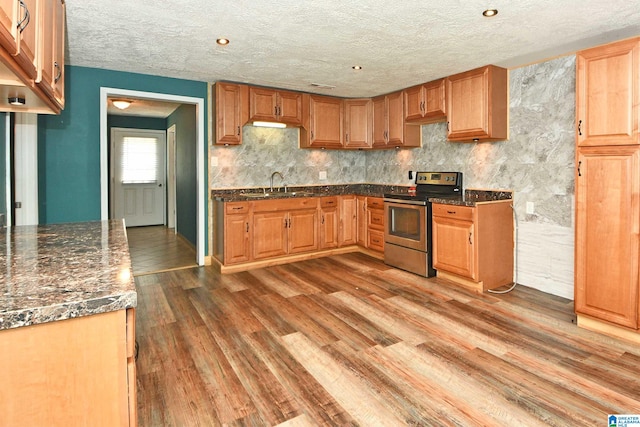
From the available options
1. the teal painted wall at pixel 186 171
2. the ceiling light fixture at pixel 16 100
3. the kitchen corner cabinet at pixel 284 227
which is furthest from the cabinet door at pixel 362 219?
the ceiling light fixture at pixel 16 100

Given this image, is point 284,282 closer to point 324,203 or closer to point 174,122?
point 324,203

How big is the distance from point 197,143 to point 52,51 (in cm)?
294

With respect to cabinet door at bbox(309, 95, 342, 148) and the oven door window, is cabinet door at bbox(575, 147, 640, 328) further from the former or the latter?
cabinet door at bbox(309, 95, 342, 148)

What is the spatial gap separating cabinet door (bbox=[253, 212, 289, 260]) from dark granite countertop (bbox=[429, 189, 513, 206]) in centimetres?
185

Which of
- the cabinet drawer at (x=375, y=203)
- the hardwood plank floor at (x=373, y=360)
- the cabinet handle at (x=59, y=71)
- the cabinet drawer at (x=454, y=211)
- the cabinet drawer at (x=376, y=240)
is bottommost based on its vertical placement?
the hardwood plank floor at (x=373, y=360)

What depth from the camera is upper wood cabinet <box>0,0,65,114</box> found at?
1149 mm

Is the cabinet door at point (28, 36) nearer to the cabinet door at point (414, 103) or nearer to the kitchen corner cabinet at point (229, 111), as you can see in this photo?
the kitchen corner cabinet at point (229, 111)

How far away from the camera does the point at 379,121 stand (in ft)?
17.8

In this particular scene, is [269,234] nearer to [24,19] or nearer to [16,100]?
[16,100]

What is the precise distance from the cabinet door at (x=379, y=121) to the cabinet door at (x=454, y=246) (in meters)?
1.65

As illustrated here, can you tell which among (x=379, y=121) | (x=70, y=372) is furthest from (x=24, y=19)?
(x=379, y=121)

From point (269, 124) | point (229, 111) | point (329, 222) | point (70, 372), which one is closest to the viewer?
point (70, 372)

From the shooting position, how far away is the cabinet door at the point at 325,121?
5.29 metres

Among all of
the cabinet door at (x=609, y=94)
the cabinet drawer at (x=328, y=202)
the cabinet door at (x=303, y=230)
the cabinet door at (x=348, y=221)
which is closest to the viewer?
the cabinet door at (x=609, y=94)
